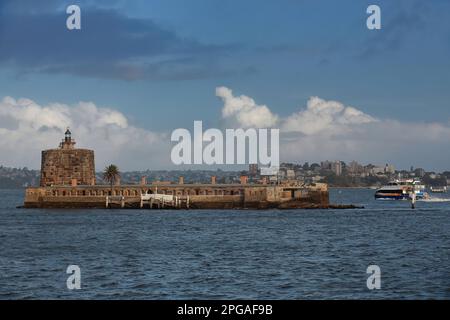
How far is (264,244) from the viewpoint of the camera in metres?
68.0

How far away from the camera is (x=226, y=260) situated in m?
54.9

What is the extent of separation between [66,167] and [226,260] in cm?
12083

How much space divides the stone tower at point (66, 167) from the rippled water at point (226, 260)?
7404 cm

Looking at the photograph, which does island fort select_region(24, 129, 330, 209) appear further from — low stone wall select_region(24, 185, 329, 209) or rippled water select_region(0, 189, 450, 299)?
rippled water select_region(0, 189, 450, 299)

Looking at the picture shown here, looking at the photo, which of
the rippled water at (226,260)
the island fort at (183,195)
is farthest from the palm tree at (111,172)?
the rippled water at (226,260)

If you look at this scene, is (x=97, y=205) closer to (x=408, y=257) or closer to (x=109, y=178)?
(x=109, y=178)

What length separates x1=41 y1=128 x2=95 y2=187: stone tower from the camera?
17000 centimetres

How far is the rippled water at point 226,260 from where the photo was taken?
135 feet

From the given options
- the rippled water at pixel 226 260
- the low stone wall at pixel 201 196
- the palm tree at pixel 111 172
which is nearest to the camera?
the rippled water at pixel 226 260

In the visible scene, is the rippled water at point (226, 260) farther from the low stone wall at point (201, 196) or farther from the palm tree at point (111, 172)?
the palm tree at point (111, 172)

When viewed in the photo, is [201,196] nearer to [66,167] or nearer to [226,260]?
[66,167]

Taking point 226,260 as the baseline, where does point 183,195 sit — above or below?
above

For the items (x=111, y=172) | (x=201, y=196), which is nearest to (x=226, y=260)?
(x=201, y=196)
